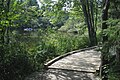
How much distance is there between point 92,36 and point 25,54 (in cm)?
730

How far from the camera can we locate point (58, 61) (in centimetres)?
696

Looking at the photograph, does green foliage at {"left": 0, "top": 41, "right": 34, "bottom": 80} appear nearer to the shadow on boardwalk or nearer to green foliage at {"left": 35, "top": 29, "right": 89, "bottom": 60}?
the shadow on boardwalk

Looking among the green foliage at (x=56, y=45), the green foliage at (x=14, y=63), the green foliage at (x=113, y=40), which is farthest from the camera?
the green foliage at (x=56, y=45)

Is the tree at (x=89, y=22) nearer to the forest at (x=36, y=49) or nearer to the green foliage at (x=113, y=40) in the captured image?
the forest at (x=36, y=49)

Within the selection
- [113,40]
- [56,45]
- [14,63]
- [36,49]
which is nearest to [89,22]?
[56,45]

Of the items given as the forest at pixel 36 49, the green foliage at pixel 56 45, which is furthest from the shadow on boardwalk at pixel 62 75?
the green foliage at pixel 56 45

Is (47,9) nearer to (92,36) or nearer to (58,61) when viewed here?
(92,36)

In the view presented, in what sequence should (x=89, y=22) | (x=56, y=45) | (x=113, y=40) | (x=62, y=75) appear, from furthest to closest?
(x=89, y=22) → (x=56, y=45) → (x=62, y=75) → (x=113, y=40)

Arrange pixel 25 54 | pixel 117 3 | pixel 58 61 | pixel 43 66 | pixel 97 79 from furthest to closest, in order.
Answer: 1. pixel 58 61
2. pixel 43 66
3. pixel 25 54
4. pixel 97 79
5. pixel 117 3

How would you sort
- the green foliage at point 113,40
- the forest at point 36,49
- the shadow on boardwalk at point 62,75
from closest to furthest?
the green foliage at point 113,40 → the forest at point 36,49 → the shadow on boardwalk at point 62,75

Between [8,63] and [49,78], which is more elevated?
[8,63]

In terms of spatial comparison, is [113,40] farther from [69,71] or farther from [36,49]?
[36,49]

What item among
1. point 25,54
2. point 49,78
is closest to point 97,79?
point 49,78

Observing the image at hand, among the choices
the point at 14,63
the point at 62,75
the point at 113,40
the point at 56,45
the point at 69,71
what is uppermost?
the point at 113,40
